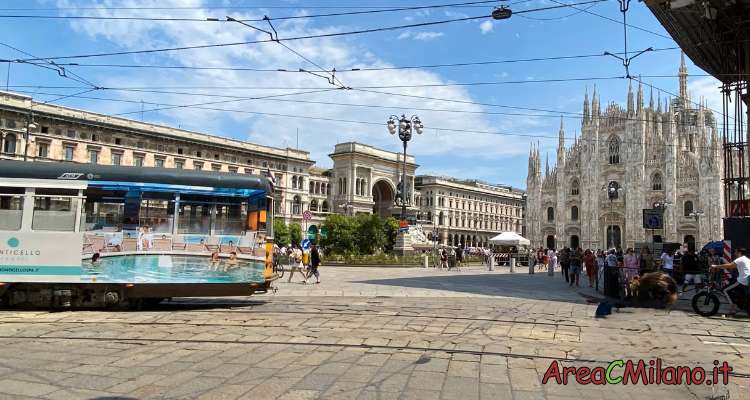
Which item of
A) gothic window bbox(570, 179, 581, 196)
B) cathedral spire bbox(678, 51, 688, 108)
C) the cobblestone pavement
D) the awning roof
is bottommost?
the cobblestone pavement

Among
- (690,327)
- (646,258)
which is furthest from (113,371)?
(646,258)

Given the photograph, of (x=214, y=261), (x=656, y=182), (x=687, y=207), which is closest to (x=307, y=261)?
(x=214, y=261)

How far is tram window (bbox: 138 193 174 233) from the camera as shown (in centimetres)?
1020

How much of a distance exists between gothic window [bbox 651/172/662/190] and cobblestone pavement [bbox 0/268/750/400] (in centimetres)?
5944

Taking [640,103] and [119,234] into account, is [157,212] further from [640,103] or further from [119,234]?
[640,103]

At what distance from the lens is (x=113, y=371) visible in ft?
18.1

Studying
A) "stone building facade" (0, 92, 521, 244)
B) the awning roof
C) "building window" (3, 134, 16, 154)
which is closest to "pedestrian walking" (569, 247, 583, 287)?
the awning roof

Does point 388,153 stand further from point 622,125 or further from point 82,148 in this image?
point 82,148

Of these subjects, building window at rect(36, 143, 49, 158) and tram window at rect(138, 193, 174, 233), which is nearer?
tram window at rect(138, 193, 174, 233)

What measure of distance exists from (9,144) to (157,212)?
42.0 m

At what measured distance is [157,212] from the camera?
1028 centimetres

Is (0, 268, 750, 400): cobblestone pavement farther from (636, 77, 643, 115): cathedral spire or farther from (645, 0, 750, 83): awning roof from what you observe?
(636, 77, 643, 115): cathedral spire

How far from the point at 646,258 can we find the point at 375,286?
9014 millimetres

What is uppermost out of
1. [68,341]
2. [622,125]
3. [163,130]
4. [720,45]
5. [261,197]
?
[622,125]
